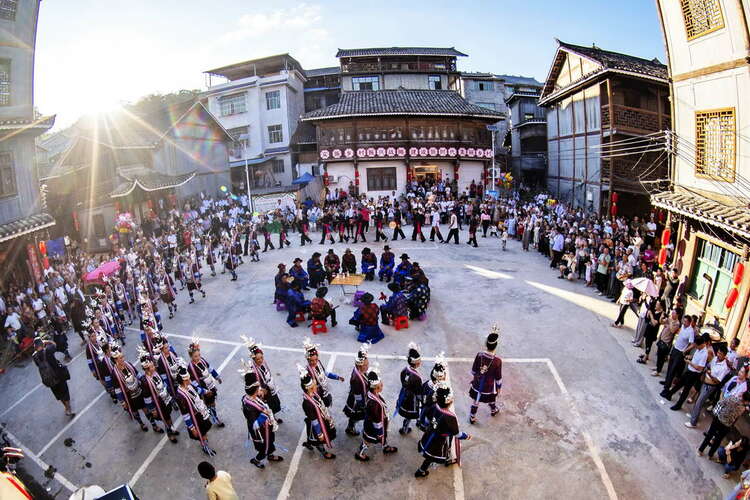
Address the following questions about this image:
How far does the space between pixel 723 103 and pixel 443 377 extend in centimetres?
1021

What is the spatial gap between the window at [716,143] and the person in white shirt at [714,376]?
536 cm

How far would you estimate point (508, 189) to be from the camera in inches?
1430

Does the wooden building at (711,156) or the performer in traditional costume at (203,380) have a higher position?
the wooden building at (711,156)

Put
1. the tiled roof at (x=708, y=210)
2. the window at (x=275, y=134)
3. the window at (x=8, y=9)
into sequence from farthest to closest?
the window at (x=275, y=134), the window at (x=8, y=9), the tiled roof at (x=708, y=210)

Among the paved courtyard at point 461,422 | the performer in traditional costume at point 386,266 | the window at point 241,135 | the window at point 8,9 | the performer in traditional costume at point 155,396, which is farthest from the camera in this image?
the window at point 241,135

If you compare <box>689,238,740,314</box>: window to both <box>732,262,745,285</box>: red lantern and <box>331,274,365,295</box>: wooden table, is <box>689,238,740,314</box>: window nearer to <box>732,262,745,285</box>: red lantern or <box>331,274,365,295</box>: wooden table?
<box>732,262,745,285</box>: red lantern

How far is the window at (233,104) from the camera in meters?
40.3

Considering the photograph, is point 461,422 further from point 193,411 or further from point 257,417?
point 193,411

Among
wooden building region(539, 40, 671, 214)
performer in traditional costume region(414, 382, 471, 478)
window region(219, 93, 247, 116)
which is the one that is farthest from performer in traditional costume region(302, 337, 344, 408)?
window region(219, 93, 247, 116)

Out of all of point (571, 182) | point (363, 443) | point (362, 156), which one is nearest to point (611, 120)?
point (571, 182)

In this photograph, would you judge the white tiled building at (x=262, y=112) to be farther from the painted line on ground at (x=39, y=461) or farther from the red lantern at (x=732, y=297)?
the red lantern at (x=732, y=297)

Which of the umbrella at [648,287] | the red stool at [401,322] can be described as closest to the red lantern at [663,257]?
the umbrella at [648,287]

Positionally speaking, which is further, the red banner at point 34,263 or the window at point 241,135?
the window at point 241,135

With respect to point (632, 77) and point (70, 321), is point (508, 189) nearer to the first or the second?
point (632, 77)
